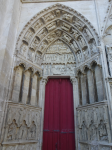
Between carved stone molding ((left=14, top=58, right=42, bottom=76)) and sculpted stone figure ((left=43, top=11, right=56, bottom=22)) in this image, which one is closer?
carved stone molding ((left=14, top=58, right=42, bottom=76))

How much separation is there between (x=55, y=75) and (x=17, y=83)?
1.70 meters

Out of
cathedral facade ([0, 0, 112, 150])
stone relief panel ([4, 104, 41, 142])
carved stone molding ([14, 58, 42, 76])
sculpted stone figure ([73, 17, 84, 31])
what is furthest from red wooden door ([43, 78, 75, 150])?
sculpted stone figure ([73, 17, 84, 31])

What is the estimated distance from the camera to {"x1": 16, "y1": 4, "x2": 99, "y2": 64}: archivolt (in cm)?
523

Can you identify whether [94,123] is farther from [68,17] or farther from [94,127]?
[68,17]

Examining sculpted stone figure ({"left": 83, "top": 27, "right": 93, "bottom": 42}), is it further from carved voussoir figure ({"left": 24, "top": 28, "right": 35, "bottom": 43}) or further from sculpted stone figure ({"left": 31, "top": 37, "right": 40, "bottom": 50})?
carved voussoir figure ({"left": 24, "top": 28, "right": 35, "bottom": 43})

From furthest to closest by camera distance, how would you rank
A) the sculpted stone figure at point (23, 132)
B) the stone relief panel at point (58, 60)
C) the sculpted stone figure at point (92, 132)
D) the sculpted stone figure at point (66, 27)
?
the sculpted stone figure at point (66, 27) < the stone relief panel at point (58, 60) < the sculpted stone figure at point (23, 132) < the sculpted stone figure at point (92, 132)

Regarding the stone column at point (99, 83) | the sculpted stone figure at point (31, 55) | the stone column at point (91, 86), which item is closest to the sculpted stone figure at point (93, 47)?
the stone column at point (99, 83)

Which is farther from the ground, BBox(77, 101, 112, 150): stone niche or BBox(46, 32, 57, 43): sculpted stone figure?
BBox(46, 32, 57, 43): sculpted stone figure

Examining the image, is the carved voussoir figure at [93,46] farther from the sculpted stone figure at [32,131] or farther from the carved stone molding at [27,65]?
the sculpted stone figure at [32,131]

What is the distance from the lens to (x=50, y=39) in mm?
6301

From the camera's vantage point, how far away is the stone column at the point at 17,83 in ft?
15.0

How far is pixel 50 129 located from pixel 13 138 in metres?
1.56

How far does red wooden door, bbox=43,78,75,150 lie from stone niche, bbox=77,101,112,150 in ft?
1.67

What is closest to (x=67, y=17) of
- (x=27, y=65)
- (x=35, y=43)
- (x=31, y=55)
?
(x=35, y=43)
